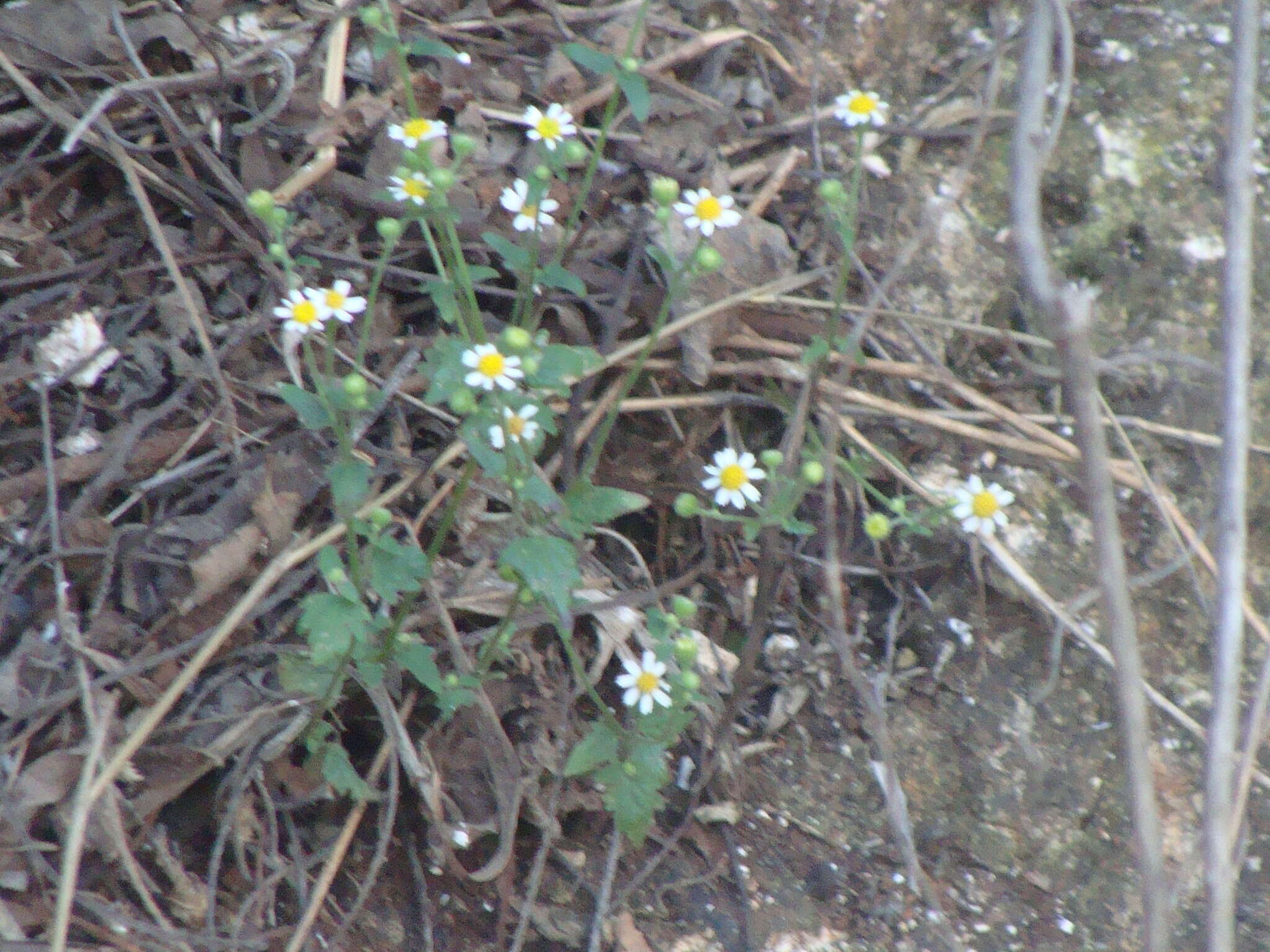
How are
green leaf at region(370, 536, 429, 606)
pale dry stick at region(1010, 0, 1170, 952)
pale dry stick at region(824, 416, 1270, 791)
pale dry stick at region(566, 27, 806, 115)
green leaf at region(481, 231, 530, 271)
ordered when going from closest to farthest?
pale dry stick at region(1010, 0, 1170, 952) → green leaf at region(370, 536, 429, 606) → green leaf at region(481, 231, 530, 271) → pale dry stick at region(824, 416, 1270, 791) → pale dry stick at region(566, 27, 806, 115)

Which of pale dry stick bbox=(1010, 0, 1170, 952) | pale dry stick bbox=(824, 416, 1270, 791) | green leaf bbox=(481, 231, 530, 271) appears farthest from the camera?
pale dry stick bbox=(824, 416, 1270, 791)

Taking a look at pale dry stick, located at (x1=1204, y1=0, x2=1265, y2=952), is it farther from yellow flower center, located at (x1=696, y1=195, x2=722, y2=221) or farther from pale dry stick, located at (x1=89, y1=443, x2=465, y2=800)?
pale dry stick, located at (x1=89, y1=443, x2=465, y2=800)

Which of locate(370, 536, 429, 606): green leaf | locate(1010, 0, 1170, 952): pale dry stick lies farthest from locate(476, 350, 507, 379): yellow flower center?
locate(1010, 0, 1170, 952): pale dry stick

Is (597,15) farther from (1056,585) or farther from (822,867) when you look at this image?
(822,867)

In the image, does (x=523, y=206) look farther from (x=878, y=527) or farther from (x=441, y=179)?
(x=878, y=527)

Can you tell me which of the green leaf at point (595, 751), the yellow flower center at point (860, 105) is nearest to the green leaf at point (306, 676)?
the green leaf at point (595, 751)
